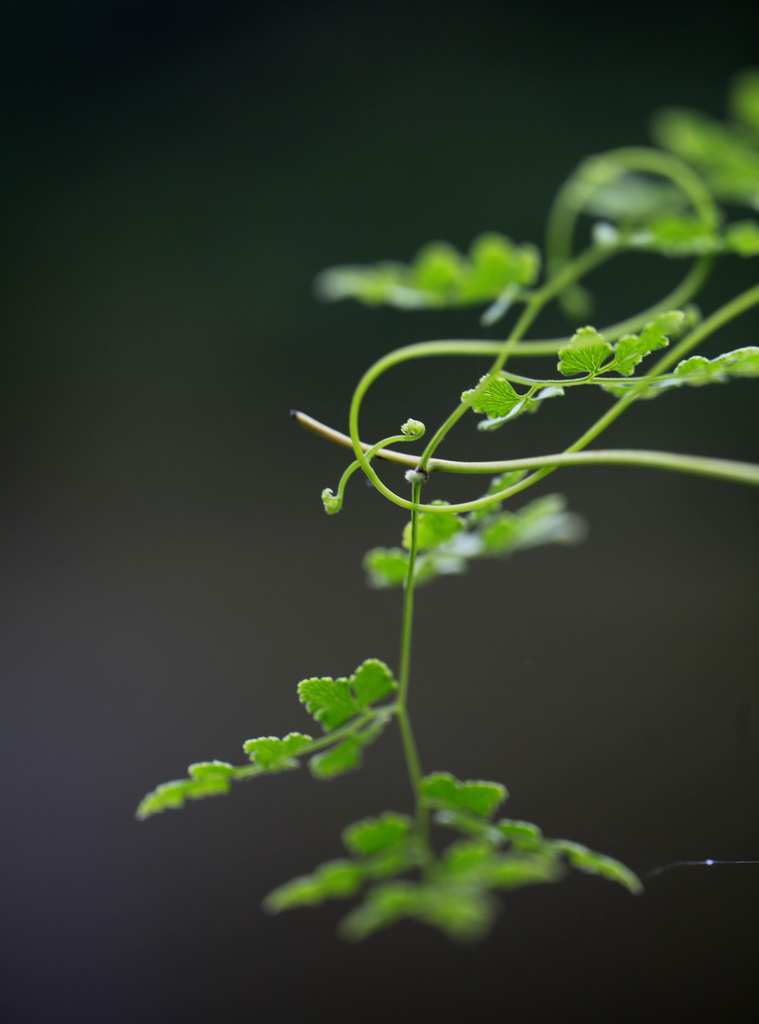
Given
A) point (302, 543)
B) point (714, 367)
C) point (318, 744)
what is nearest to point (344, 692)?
point (318, 744)

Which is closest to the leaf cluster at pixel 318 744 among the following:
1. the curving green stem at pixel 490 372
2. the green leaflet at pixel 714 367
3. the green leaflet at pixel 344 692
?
the green leaflet at pixel 344 692

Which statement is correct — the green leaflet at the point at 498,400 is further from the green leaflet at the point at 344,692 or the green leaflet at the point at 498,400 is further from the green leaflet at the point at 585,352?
the green leaflet at the point at 344,692

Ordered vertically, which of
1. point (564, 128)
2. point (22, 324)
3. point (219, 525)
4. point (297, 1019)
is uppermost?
point (564, 128)

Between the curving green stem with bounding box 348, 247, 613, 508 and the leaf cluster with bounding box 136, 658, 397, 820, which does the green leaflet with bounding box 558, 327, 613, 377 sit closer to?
the curving green stem with bounding box 348, 247, 613, 508

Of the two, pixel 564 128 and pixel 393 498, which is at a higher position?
pixel 564 128

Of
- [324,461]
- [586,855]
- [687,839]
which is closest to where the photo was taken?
[586,855]

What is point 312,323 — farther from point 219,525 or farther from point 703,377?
point 703,377

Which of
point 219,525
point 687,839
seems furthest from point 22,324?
point 687,839

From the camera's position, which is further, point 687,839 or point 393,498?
point 687,839
